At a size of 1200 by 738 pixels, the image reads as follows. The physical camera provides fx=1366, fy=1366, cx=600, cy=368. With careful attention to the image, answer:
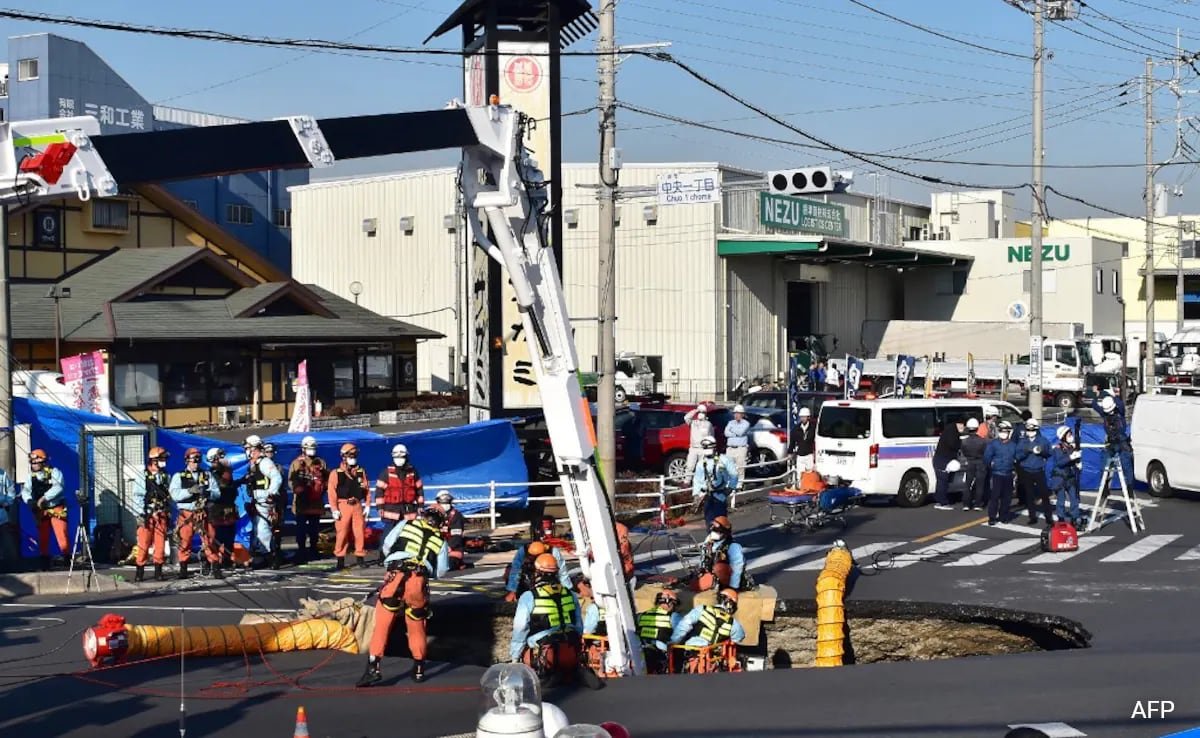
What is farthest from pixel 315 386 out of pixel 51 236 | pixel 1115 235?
pixel 1115 235

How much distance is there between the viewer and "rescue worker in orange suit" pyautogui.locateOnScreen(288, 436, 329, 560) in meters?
18.4

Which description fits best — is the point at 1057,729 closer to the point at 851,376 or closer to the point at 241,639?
the point at 241,639

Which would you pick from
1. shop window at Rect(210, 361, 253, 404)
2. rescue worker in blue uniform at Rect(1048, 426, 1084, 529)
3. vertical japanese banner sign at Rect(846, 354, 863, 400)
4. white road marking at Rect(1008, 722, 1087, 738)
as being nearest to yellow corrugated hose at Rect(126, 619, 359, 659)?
white road marking at Rect(1008, 722, 1087, 738)

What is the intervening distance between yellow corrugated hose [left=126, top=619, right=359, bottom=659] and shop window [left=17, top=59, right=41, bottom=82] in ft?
190

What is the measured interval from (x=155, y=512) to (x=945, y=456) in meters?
13.2

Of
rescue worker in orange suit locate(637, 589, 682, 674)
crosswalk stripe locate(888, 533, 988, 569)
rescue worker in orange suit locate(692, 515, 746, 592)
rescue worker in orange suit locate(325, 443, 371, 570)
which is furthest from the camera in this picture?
crosswalk stripe locate(888, 533, 988, 569)

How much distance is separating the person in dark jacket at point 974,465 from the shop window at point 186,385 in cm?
2222

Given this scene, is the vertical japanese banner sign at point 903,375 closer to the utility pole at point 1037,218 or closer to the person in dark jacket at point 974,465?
the utility pole at point 1037,218

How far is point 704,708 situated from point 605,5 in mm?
11804

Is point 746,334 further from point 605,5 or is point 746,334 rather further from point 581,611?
point 581,611

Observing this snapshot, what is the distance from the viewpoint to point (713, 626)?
13.0 m

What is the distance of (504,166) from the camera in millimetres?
11938

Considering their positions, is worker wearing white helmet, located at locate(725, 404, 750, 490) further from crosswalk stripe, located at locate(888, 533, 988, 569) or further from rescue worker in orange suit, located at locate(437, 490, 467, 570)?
rescue worker in orange suit, located at locate(437, 490, 467, 570)

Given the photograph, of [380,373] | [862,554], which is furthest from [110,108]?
[862,554]
